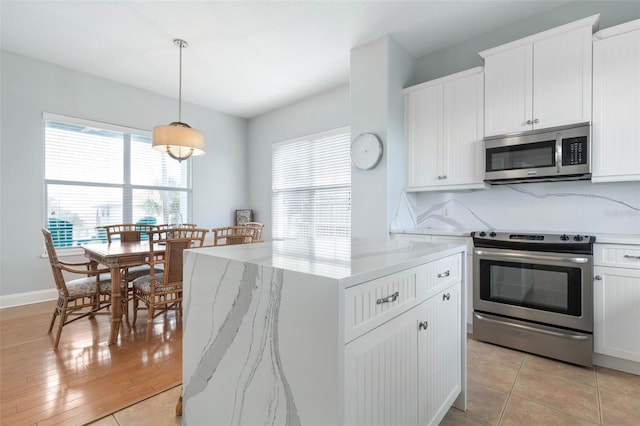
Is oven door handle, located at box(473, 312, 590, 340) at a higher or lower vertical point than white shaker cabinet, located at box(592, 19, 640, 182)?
lower

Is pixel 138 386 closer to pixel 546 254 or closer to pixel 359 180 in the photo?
pixel 359 180

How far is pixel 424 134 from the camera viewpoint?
10.6 ft

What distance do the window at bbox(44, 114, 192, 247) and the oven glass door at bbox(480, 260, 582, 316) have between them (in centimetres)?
325

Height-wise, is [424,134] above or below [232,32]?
below

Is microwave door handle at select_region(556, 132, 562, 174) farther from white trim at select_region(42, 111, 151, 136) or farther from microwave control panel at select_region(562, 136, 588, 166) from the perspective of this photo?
white trim at select_region(42, 111, 151, 136)

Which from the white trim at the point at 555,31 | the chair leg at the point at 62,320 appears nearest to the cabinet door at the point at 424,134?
the white trim at the point at 555,31

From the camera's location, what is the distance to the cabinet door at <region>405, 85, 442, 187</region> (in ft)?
10.3

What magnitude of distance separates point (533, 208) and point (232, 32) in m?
3.38

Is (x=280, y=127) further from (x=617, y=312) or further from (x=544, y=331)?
(x=617, y=312)

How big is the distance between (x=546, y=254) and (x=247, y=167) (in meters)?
4.89

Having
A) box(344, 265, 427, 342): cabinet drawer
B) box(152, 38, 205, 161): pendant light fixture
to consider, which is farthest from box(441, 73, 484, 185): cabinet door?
box(152, 38, 205, 161): pendant light fixture

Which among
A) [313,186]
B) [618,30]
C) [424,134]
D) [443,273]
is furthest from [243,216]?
[618,30]

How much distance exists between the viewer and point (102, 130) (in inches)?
163

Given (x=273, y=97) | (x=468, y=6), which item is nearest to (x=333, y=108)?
(x=273, y=97)
